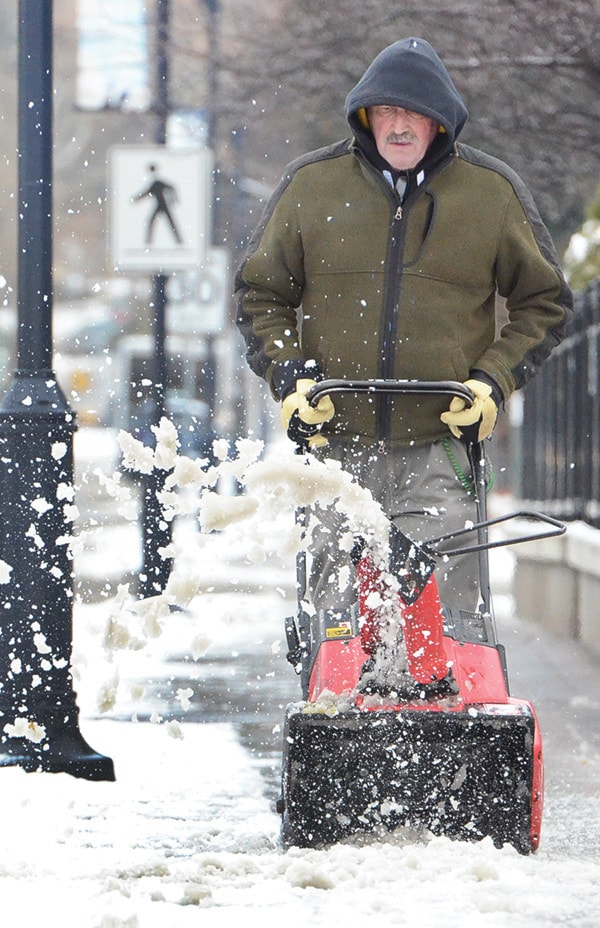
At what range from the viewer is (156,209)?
40.7ft

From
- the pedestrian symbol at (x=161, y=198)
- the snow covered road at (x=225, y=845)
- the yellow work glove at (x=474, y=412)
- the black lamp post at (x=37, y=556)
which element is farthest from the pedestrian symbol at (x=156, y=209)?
the yellow work glove at (x=474, y=412)

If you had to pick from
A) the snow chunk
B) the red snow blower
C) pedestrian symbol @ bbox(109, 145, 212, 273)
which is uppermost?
pedestrian symbol @ bbox(109, 145, 212, 273)

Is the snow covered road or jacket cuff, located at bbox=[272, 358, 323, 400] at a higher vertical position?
jacket cuff, located at bbox=[272, 358, 323, 400]

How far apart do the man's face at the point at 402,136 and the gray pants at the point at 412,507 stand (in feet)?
2.49

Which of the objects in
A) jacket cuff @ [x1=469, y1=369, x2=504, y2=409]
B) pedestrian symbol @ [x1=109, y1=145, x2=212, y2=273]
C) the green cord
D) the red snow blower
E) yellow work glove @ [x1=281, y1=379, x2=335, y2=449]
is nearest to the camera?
the red snow blower

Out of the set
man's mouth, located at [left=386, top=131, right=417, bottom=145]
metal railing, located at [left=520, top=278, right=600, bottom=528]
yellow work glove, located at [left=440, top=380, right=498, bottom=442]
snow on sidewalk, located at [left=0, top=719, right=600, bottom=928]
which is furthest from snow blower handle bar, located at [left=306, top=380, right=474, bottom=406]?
metal railing, located at [left=520, top=278, right=600, bottom=528]

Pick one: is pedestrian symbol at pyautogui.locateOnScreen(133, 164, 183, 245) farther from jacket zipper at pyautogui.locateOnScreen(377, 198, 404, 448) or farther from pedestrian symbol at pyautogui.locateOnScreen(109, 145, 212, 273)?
Answer: jacket zipper at pyautogui.locateOnScreen(377, 198, 404, 448)

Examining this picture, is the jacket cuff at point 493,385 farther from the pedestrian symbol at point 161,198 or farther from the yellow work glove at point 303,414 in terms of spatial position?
the pedestrian symbol at point 161,198

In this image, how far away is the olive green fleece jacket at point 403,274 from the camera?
500cm

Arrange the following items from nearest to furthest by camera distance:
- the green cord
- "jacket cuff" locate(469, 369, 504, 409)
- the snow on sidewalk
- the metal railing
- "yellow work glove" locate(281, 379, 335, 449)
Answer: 1. the snow on sidewalk
2. "yellow work glove" locate(281, 379, 335, 449)
3. "jacket cuff" locate(469, 369, 504, 409)
4. the green cord
5. the metal railing

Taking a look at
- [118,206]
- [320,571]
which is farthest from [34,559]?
[118,206]

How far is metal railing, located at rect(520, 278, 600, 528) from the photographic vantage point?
34.8ft

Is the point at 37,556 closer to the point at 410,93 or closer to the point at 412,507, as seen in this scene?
the point at 412,507

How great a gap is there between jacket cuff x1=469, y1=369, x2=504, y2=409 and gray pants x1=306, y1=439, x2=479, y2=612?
0.63 ft
